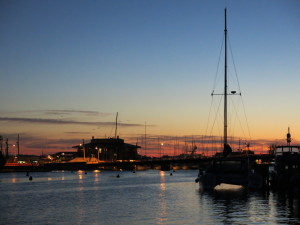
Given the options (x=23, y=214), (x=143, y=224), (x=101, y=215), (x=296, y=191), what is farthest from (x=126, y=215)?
(x=296, y=191)

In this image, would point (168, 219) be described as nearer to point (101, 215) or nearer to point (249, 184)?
point (101, 215)

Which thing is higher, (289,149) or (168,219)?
(289,149)

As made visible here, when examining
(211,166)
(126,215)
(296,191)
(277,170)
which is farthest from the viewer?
(211,166)

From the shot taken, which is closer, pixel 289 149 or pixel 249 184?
pixel 249 184

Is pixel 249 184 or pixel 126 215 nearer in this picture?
pixel 126 215

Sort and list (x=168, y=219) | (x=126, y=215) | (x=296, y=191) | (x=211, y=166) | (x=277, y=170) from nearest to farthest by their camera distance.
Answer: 1. (x=168, y=219)
2. (x=126, y=215)
3. (x=296, y=191)
4. (x=277, y=170)
5. (x=211, y=166)

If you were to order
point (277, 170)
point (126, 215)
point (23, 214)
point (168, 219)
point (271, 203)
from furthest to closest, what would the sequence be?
point (277, 170) → point (271, 203) → point (23, 214) → point (126, 215) → point (168, 219)

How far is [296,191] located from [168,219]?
2040 cm

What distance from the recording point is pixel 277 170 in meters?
64.6

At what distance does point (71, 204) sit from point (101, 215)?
1332cm

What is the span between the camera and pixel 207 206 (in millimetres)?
50906

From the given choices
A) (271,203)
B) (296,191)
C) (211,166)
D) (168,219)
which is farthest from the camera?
(211,166)

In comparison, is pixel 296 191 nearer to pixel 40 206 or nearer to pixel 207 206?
pixel 207 206

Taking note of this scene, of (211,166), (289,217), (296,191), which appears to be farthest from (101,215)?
(211,166)
